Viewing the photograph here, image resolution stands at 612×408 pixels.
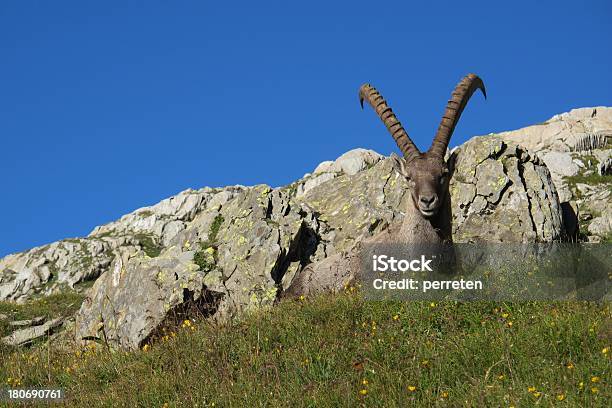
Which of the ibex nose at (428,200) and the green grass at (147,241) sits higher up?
the green grass at (147,241)

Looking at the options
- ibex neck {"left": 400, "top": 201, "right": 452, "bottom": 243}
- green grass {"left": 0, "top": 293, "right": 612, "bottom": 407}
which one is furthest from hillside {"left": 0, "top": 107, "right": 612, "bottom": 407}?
ibex neck {"left": 400, "top": 201, "right": 452, "bottom": 243}

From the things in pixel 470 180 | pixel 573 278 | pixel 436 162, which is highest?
pixel 470 180

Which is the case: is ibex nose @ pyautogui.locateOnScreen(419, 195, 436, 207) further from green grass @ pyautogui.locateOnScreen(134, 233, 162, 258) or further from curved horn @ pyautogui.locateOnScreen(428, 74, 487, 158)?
green grass @ pyautogui.locateOnScreen(134, 233, 162, 258)

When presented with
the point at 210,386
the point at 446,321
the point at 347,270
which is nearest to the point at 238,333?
the point at 210,386

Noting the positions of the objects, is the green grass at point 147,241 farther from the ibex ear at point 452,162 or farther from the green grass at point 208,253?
the ibex ear at point 452,162

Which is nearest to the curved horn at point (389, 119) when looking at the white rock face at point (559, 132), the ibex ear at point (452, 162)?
the ibex ear at point (452, 162)

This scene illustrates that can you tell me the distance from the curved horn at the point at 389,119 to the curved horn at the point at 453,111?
0.48 meters

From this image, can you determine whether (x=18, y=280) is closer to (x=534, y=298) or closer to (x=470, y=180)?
(x=470, y=180)

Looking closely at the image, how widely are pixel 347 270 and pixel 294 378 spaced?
7.08 metres

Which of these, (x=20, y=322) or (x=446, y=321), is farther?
(x=20, y=322)

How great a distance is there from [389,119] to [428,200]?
297cm

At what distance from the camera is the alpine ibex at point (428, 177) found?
1383 cm

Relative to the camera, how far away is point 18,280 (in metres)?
49.1

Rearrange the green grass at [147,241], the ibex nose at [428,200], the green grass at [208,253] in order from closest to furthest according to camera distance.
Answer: the ibex nose at [428,200], the green grass at [208,253], the green grass at [147,241]
